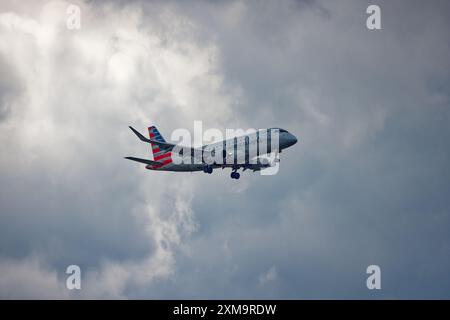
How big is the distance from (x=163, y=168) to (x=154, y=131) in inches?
550
